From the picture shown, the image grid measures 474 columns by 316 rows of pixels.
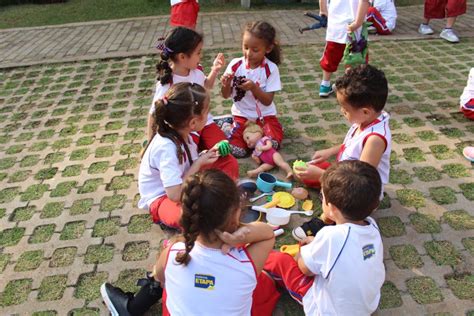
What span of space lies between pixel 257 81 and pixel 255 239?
2029 mm

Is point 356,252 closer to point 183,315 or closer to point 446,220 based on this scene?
point 183,315

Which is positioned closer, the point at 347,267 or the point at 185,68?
the point at 347,267

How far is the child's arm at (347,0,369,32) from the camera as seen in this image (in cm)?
394

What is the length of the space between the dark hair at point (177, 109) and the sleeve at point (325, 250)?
1.05 metres

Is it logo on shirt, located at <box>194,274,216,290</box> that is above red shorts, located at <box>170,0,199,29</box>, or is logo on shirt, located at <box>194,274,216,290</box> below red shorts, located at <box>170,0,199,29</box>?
below

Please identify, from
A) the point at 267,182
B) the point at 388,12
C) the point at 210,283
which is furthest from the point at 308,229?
the point at 388,12

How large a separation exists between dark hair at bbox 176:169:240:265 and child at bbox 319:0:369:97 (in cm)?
301

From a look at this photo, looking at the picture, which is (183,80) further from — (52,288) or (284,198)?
(52,288)

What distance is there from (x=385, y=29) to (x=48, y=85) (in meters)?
5.26

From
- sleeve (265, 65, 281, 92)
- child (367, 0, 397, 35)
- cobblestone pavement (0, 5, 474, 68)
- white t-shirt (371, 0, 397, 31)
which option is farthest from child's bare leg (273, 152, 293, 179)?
white t-shirt (371, 0, 397, 31)

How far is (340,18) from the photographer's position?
14.1 ft

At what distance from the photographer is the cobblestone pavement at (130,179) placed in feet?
8.18

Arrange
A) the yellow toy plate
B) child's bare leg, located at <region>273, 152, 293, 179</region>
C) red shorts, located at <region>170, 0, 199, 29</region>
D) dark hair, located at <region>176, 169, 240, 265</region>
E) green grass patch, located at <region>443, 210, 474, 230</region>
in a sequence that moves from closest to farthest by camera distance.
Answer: dark hair, located at <region>176, 169, 240, 265</region> < green grass patch, located at <region>443, 210, 474, 230</region> < the yellow toy plate < child's bare leg, located at <region>273, 152, 293, 179</region> < red shorts, located at <region>170, 0, 199, 29</region>

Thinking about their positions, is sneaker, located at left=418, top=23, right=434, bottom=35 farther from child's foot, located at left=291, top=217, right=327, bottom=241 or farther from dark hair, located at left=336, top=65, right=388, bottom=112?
child's foot, located at left=291, top=217, right=327, bottom=241
